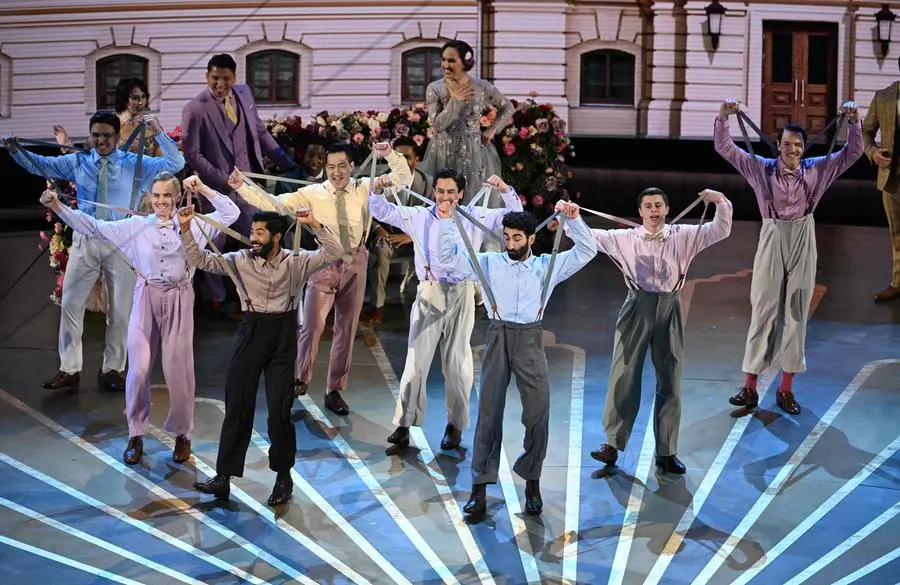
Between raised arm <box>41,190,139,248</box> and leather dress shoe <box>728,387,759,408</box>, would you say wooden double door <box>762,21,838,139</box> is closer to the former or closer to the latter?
leather dress shoe <box>728,387,759,408</box>

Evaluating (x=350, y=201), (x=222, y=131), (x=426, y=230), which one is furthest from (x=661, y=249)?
(x=222, y=131)

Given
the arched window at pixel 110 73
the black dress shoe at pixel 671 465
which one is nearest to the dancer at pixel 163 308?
the black dress shoe at pixel 671 465

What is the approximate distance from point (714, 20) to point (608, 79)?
1916mm

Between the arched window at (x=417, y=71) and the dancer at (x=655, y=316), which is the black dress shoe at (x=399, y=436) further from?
the arched window at (x=417, y=71)

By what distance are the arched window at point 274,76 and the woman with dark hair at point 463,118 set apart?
37.4 feet

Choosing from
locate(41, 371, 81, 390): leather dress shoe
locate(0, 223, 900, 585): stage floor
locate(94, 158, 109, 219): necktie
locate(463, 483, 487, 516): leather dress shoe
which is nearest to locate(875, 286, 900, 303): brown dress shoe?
locate(0, 223, 900, 585): stage floor

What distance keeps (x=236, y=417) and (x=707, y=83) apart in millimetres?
16297

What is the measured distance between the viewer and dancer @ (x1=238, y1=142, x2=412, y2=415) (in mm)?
8164

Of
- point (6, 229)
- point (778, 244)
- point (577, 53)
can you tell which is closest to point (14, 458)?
point (778, 244)

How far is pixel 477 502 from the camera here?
6.58m

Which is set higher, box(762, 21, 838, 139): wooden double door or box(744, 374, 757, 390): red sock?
box(762, 21, 838, 139): wooden double door

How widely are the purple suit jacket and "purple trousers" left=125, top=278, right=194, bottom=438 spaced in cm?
236

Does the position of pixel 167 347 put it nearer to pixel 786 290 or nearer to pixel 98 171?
pixel 98 171

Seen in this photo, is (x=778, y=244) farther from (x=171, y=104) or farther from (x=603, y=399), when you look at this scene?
(x=171, y=104)
